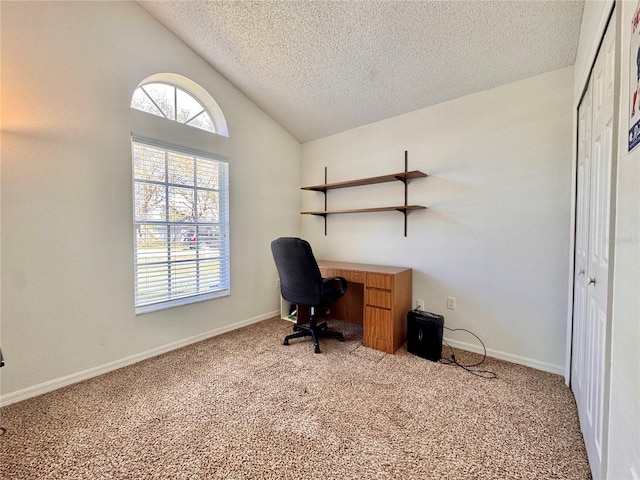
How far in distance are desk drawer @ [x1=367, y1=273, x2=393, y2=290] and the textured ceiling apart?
175 centimetres

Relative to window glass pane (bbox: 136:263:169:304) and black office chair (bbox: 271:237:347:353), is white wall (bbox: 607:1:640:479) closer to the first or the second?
black office chair (bbox: 271:237:347:353)

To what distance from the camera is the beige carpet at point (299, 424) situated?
4.17 ft

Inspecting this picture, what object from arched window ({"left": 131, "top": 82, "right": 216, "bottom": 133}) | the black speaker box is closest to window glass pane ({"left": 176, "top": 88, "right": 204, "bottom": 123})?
arched window ({"left": 131, "top": 82, "right": 216, "bottom": 133})

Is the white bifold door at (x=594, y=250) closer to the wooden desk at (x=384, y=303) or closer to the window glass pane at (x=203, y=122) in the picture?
the wooden desk at (x=384, y=303)

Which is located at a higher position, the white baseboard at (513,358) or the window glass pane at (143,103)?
the window glass pane at (143,103)

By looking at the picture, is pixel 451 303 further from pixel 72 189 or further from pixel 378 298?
pixel 72 189

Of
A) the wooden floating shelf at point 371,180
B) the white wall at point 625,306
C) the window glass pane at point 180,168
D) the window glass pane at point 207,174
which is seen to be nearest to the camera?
the white wall at point 625,306

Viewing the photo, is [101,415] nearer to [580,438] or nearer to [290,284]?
[290,284]

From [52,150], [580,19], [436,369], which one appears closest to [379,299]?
[436,369]

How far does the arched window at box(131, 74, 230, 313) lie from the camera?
7.82 feet

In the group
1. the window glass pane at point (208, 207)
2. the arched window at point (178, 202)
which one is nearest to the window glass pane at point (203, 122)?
the arched window at point (178, 202)

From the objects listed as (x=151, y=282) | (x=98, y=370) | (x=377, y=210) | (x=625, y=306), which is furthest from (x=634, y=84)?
(x=98, y=370)

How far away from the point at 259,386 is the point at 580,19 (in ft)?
10.6

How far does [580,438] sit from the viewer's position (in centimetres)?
143
